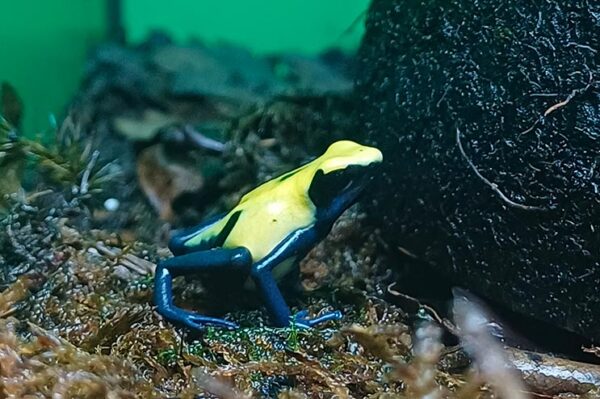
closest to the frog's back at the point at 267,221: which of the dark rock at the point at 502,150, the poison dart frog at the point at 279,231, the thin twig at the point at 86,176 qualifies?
the poison dart frog at the point at 279,231

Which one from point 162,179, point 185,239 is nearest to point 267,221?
point 185,239

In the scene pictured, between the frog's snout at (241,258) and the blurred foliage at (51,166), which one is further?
the blurred foliage at (51,166)

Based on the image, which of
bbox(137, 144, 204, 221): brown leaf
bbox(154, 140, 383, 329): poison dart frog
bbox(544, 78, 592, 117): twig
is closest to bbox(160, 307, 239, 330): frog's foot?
bbox(154, 140, 383, 329): poison dart frog

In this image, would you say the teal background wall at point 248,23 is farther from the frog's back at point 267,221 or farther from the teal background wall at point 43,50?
the frog's back at point 267,221

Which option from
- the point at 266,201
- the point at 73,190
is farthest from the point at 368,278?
the point at 73,190

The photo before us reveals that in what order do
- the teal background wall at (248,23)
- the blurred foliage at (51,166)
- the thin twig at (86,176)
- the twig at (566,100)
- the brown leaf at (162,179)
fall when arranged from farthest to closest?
the teal background wall at (248,23)
the brown leaf at (162,179)
the thin twig at (86,176)
the blurred foliage at (51,166)
the twig at (566,100)

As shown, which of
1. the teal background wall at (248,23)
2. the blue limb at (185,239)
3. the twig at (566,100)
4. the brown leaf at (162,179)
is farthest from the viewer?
the teal background wall at (248,23)

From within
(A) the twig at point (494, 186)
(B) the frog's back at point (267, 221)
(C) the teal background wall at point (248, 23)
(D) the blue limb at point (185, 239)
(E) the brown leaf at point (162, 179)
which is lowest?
(E) the brown leaf at point (162, 179)

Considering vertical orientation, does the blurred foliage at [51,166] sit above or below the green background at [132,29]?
below
